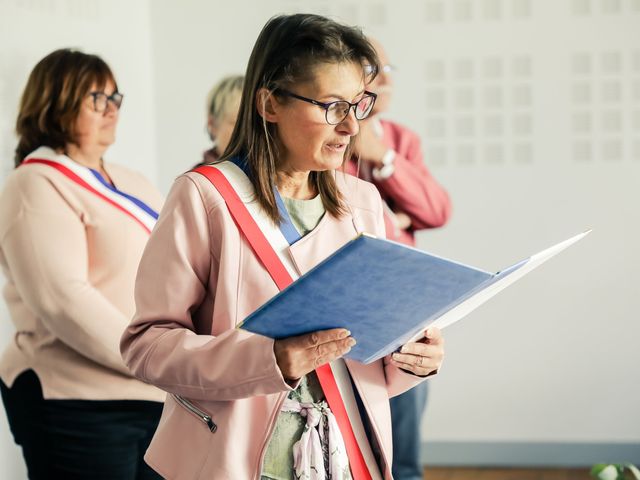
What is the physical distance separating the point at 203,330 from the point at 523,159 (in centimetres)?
305

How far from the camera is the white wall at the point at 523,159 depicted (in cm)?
425

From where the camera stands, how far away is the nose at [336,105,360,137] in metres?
1.49

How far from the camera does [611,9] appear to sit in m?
4.21

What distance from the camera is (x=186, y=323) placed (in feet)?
4.72

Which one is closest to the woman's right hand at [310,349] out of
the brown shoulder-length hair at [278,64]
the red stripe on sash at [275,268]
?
the red stripe on sash at [275,268]

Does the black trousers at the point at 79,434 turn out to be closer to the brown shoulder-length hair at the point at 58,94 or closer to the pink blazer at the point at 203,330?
the brown shoulder-length hair at the point at 58,94

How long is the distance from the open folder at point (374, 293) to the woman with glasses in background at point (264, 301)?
0.04 m

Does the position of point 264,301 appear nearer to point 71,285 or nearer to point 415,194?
point 71,285

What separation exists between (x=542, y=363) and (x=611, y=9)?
60.9 inches

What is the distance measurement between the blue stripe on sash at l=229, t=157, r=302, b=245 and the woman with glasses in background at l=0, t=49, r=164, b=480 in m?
0.89

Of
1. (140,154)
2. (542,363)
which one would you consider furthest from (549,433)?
(140,154)

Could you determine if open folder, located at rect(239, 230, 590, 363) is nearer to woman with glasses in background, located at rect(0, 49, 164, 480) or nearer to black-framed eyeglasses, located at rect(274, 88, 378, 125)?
black-framed eyeglasses, located at rect(274, 88, 378, 125)

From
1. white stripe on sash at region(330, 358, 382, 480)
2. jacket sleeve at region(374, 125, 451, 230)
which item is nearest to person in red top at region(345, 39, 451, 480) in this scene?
jacket sleeve at region(374, 125, 451, 230)

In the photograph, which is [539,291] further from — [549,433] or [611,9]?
[611,9]
